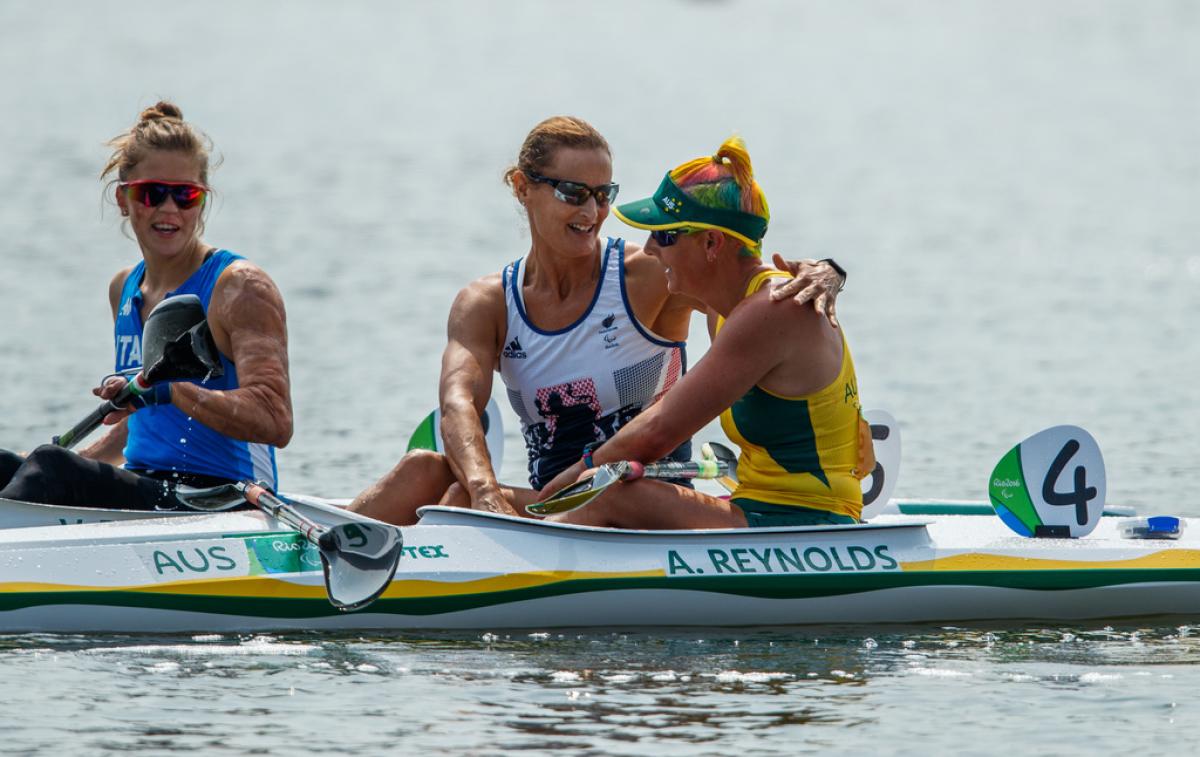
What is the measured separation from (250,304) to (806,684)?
2.61 metres

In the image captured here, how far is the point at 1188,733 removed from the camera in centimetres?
666

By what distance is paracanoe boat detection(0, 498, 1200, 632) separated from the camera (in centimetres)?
764

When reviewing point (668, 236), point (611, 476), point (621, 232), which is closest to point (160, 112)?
point (668, 236)

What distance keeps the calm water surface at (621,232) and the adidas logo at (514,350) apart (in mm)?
1136

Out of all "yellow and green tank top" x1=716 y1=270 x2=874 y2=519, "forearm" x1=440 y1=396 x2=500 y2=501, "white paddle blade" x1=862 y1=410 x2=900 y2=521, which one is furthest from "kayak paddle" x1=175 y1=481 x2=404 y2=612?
"white paddle blade" x1=862 y1=410 x2=900 y2=521

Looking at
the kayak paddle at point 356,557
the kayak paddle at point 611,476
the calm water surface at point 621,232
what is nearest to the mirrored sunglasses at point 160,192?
the kayak paddle at point 356,557

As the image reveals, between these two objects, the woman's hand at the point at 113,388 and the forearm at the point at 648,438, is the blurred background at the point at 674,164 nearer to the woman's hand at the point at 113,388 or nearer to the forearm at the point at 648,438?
the forearm at the point at 648,438

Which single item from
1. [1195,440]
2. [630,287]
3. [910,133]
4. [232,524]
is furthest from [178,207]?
[910,133]

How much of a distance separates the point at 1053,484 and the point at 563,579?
2.03m

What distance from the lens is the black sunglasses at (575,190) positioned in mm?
7750

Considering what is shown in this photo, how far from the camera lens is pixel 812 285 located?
717cm

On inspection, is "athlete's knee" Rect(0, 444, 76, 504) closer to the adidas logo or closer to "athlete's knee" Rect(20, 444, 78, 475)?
"athlete's knee" Rect(20, 444, 78, 475)

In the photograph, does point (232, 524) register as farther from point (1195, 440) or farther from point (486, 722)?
point (1195, 440)

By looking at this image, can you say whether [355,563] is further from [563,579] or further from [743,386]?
[743,386]
